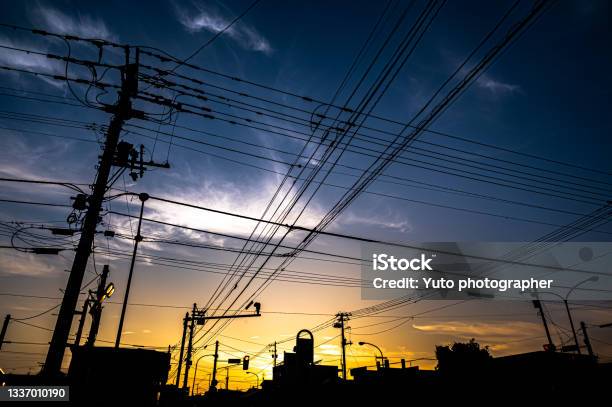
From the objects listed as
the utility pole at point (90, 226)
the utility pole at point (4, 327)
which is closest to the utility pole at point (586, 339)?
the utility pole at point (90, 226)

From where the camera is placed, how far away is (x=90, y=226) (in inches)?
448

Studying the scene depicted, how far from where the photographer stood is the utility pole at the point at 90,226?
10.1 m

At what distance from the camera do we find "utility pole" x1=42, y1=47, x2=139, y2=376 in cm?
1005

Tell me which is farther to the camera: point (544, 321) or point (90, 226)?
point (544, 321)

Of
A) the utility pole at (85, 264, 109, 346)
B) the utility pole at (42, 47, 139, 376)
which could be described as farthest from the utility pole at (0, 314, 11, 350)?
the utility pole at (42, 47, 139, 376)

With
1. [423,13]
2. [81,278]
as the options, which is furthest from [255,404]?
[423,13]

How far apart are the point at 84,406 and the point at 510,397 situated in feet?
70.1

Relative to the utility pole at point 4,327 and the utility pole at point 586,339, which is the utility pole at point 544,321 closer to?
the utility pole at point 586,339

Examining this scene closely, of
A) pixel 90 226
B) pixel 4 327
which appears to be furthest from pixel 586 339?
pixel 4 327

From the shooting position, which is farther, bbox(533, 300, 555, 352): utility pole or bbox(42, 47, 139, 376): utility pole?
bbox(533, 300, 555, 352): utility pole

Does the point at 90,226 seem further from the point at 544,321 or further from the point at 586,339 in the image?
the point at 586,339

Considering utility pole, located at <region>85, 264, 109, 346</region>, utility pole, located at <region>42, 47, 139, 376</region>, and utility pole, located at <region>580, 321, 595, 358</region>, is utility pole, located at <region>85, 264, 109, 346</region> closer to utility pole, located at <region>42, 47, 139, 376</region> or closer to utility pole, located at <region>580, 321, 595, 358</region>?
utility pole, located at <region>42, 47, 139, 376</region>

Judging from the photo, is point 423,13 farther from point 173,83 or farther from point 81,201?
point 81,201

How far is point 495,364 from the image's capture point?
61.2ft
